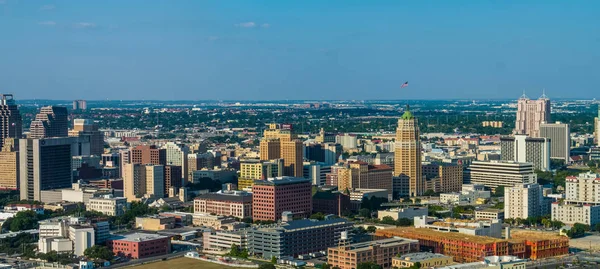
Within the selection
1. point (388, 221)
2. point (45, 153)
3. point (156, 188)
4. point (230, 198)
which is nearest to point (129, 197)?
point (156, 188)

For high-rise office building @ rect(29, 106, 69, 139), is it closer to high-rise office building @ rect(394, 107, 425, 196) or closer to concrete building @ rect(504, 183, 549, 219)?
high-rise office building @ rect(394, 107, 425, 196)

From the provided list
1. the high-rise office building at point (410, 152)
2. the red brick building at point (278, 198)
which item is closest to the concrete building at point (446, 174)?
the high-rise office building at point (410, 152)

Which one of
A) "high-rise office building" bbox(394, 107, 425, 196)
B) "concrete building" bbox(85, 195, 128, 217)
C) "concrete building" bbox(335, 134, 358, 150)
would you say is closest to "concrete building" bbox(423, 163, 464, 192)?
"high-rise office building" bbox(394, 107, 425, 196)

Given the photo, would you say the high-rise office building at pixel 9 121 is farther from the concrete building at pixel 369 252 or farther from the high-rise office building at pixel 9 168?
the concrete building at pixel 369 252

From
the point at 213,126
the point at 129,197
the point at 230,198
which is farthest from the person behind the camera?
the point at 213,126

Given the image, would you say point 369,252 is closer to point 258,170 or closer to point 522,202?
point 522,202

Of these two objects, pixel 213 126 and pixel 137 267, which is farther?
pixel 213 126

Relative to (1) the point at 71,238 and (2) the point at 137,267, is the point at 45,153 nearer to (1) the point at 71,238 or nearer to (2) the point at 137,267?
(1) the point at 71,238
